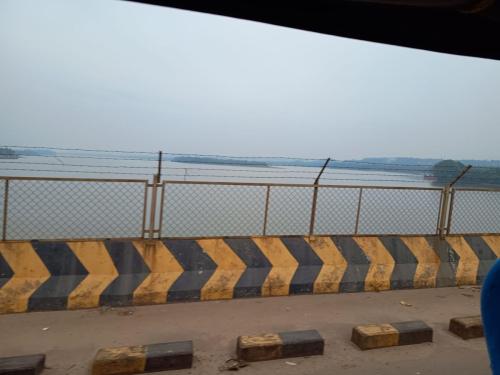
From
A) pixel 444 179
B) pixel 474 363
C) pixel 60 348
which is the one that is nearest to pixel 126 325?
pixel 60 348

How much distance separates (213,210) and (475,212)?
4736mm

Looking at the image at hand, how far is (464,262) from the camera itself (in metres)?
5.96

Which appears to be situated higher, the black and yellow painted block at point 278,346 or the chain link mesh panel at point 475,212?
the chain link mesh panel at point 475,212

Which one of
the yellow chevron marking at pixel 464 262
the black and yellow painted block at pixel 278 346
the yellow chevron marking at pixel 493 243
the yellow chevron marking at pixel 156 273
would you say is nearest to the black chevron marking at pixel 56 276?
the yellow chevron marking at pixel 156 273

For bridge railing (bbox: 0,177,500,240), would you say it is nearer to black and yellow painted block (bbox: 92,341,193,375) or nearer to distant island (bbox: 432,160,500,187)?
distant island (bbox: 432,160,500,187)

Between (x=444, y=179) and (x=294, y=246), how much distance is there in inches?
128

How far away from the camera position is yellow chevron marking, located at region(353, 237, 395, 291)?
17.8 feet

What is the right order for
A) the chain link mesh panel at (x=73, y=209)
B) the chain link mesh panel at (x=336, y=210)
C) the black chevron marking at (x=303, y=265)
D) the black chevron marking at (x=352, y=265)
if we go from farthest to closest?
the chain link mesh panel at (x=336, y=210) → the black chevron marking at (x=352, y=265) → the black chevron marking at (x=303, y=265) → the chain link mesh panel at (x=73, y=209)

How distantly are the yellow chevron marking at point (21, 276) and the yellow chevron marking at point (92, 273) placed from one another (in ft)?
1.31

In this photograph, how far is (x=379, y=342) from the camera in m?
3.79

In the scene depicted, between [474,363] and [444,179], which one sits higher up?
[444,179]

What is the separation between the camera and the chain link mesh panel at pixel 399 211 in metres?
6.22

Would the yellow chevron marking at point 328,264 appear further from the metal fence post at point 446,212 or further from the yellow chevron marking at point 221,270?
the metal fence post at point 446,212

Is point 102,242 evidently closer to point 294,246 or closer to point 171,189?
point 171,189
